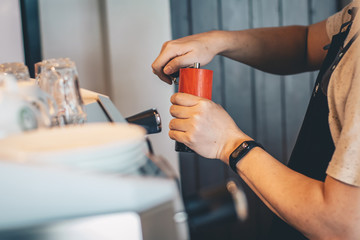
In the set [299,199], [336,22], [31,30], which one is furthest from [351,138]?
[31,30]

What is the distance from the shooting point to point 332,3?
204 cm

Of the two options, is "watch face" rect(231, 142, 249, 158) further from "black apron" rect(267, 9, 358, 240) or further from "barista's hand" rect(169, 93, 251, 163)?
"black apron" rect(267, 9, 358, 240)

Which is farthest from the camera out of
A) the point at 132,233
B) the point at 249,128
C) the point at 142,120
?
the point at 249,128

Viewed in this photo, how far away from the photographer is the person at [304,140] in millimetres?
579

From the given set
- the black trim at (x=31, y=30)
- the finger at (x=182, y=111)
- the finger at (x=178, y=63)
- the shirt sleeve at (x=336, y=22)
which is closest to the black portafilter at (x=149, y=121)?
the finger at (x=182, y=111)

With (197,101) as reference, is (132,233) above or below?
below

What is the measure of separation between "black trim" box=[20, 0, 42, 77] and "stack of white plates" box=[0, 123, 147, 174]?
Result: 1237mm

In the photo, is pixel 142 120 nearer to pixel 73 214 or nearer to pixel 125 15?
pixel 73 214

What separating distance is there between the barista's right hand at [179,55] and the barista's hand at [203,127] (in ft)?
0.41

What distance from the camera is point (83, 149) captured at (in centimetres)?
31

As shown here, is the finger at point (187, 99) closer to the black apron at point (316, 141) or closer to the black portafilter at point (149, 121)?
the black portafilter at point (149, 121)

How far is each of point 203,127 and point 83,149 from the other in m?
0.45

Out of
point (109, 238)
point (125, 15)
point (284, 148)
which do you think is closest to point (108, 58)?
point (125, 15)

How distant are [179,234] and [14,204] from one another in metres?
0.17
